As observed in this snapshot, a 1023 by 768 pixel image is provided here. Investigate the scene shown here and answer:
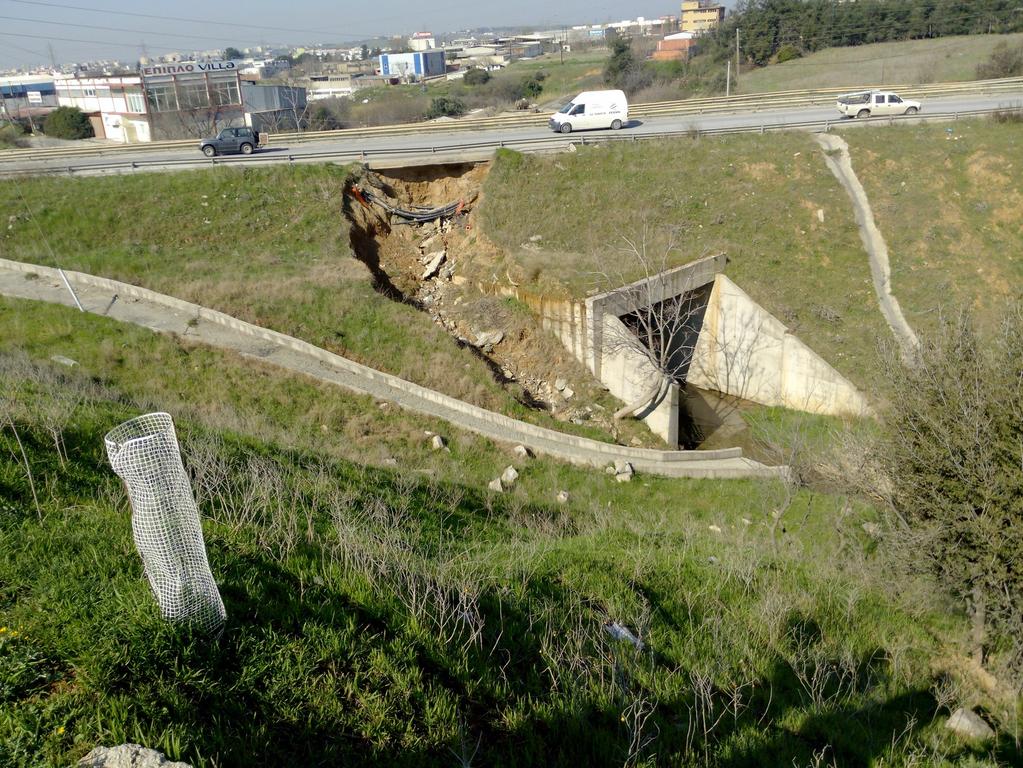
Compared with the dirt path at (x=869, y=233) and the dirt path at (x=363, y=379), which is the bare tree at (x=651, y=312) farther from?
the dirt path at (x=869, y=233)

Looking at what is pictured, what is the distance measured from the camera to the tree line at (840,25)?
211 ft

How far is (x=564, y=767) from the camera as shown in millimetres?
4418

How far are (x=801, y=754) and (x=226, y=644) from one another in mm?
4041

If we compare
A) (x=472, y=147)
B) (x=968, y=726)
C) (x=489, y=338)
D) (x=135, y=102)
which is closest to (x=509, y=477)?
(x=489, y=338)

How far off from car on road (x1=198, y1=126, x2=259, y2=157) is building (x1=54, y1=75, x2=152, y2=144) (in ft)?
70.9

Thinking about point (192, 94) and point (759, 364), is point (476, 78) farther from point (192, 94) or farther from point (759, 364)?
point (759, 364)

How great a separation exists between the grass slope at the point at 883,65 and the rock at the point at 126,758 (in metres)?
59.4

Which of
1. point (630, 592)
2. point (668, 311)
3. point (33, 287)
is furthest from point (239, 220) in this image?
point (630, 592)

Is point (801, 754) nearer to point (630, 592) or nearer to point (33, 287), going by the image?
point (630, 592)

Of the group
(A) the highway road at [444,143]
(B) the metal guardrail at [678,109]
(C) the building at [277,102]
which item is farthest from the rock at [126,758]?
(C) the building at [277,102]

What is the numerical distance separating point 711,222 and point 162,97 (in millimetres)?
38765

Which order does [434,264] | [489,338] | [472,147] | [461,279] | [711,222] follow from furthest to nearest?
[472,147], [711,222], [434,264], [461,279], [489,338]

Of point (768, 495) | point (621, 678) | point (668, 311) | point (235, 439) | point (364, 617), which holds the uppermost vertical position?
point (364, 617)

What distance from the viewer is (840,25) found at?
65.9 metres
